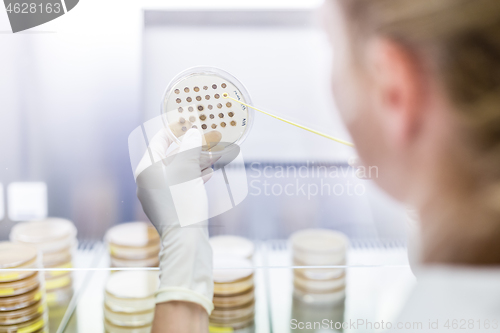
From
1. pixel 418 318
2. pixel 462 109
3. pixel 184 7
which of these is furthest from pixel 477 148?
pixel 184 7

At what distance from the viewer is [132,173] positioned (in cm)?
71

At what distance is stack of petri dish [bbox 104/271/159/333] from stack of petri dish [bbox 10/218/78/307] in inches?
3.6

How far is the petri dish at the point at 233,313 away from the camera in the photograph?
0.74m

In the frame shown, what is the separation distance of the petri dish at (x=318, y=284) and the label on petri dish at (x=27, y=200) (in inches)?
19.1

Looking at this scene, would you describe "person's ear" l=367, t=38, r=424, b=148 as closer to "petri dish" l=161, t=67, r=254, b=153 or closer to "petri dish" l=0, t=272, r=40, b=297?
"petri dish" l=161, t=67, r=254, b=153

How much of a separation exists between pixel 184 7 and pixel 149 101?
0.56 ft

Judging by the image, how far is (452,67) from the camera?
1.21 ft

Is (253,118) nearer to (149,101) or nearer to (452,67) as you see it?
(149,101)

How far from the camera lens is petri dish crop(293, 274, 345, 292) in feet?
2.50


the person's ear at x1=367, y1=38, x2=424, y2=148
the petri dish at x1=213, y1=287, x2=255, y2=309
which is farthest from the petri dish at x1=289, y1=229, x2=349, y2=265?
the person's ear at x1=367, y1=38, x2=424, y2=148

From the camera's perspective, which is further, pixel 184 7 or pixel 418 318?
pixel 184 7

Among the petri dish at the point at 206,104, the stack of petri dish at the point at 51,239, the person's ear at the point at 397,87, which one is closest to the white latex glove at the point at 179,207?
the petri dish at the point at 206,104

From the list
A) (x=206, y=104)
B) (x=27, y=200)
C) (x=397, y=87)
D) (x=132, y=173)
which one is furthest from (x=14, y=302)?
(x=397, y=87)

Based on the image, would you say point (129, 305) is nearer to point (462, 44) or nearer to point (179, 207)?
point (179, 207)
